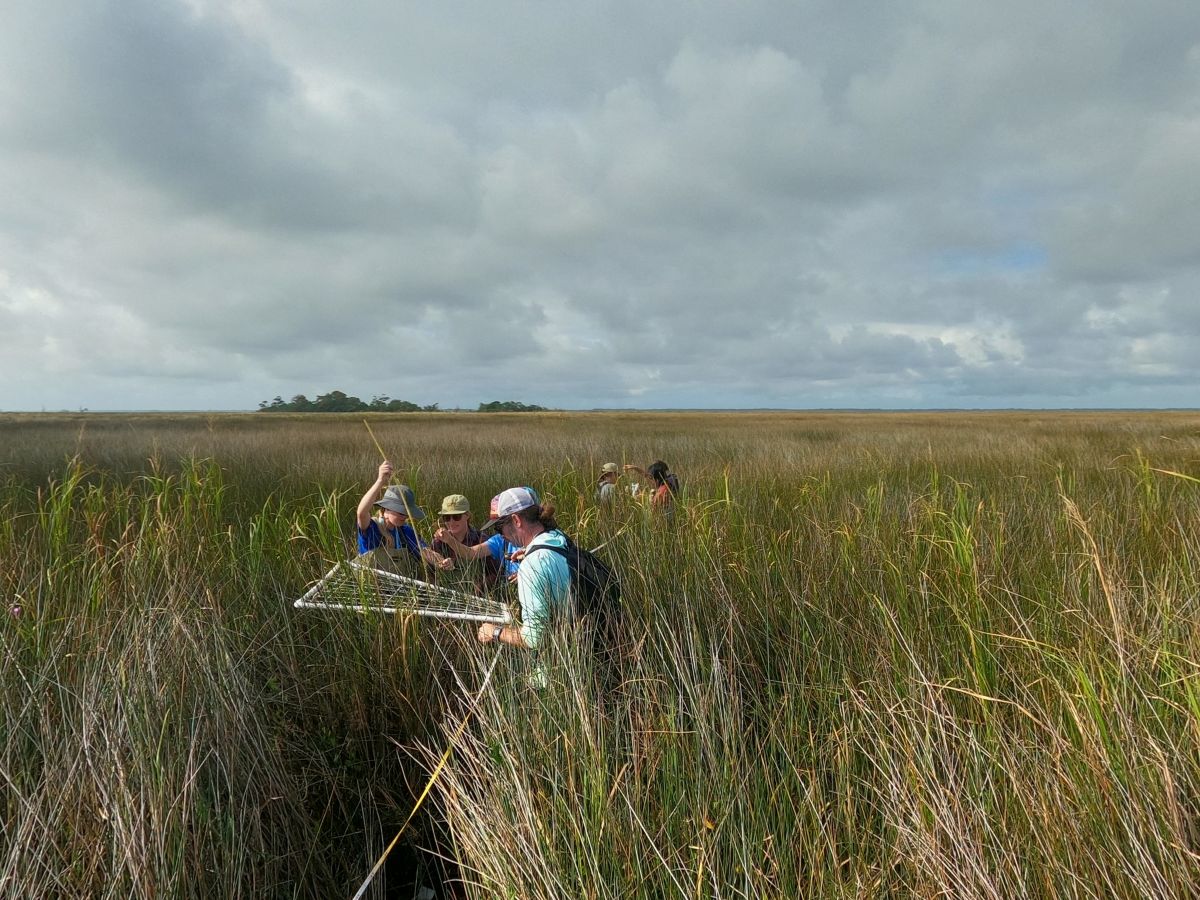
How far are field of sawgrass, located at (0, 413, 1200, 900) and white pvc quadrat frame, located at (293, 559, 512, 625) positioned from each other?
3.9 inches

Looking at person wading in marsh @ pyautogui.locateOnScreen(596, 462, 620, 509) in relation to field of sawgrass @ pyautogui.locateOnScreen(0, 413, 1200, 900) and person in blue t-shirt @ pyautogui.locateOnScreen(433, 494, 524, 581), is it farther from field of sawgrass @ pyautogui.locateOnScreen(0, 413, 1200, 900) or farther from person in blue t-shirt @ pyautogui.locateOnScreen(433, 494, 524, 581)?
field of sawgrass @ pyautogui.locateOnScreen(0, 413, 1200, 900)

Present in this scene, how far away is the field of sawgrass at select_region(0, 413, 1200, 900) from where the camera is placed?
1551 millimetres

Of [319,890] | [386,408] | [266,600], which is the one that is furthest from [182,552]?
[386,408]

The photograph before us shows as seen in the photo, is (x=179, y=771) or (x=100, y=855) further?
(x=179, y=771)

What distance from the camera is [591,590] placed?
2.85 m

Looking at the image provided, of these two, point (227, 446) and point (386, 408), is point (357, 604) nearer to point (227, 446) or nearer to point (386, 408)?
point (227, 446)

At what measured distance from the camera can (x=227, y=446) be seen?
44.5 feet

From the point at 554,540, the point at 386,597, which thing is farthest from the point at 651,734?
the point at 386,597

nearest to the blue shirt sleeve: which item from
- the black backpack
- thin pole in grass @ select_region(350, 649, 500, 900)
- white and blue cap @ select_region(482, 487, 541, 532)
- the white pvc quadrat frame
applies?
the white pvc quadrat frame

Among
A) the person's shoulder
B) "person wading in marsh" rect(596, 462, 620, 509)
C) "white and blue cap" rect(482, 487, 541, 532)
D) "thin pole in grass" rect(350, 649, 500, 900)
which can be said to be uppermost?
"white and blue cap" rect(482, 487, 541, 532)

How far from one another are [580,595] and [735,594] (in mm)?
1065

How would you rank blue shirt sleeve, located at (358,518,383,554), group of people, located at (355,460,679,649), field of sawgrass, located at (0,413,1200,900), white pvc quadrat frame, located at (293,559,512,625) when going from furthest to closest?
blue shirt sleeve, located at (358,518,383,554), white pvc quadrat frame, located at (293,559,512,625), group of people, located at (355,460,679,649), field of sawgrass, located at (0,413,1200,900)

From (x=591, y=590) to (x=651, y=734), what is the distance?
869mm

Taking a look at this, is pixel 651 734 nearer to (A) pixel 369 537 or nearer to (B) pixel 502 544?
(B) pixel 502 544
